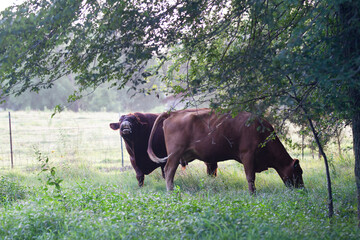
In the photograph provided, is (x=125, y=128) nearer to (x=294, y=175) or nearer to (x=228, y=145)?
(x=228, y=145)

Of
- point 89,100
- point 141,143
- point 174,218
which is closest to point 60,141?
point 141,143

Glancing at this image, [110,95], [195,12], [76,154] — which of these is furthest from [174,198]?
[110,95]

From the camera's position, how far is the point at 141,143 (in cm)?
945

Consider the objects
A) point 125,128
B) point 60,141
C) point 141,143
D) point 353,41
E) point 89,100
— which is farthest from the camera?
point 89,100

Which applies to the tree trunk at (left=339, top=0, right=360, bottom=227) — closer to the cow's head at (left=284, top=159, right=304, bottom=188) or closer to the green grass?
the green grass

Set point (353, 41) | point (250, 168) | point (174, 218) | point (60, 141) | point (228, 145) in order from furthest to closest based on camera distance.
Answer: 1. point (60, 141)
2. point (228, 145)
3. point (250, 168)
4. point (174, 218)
5. point (353, 41)

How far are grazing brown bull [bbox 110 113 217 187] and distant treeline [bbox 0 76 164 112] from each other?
40.7 m

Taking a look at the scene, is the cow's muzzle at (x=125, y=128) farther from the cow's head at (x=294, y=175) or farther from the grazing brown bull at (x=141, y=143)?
the cow's head at (x=294, y=175)

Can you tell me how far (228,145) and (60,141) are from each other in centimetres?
1344

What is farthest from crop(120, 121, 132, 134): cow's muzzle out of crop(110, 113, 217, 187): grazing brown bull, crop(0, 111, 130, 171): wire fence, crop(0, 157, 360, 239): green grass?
crop(0, 111, 130, 171): wire fence

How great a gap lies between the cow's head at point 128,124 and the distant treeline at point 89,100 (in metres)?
40.8

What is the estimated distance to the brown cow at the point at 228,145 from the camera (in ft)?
24.7

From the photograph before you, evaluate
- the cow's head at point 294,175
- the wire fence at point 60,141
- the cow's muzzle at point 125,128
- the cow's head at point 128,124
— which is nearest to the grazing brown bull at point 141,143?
the cow's head at point 128,124

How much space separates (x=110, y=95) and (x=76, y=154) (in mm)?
42650
